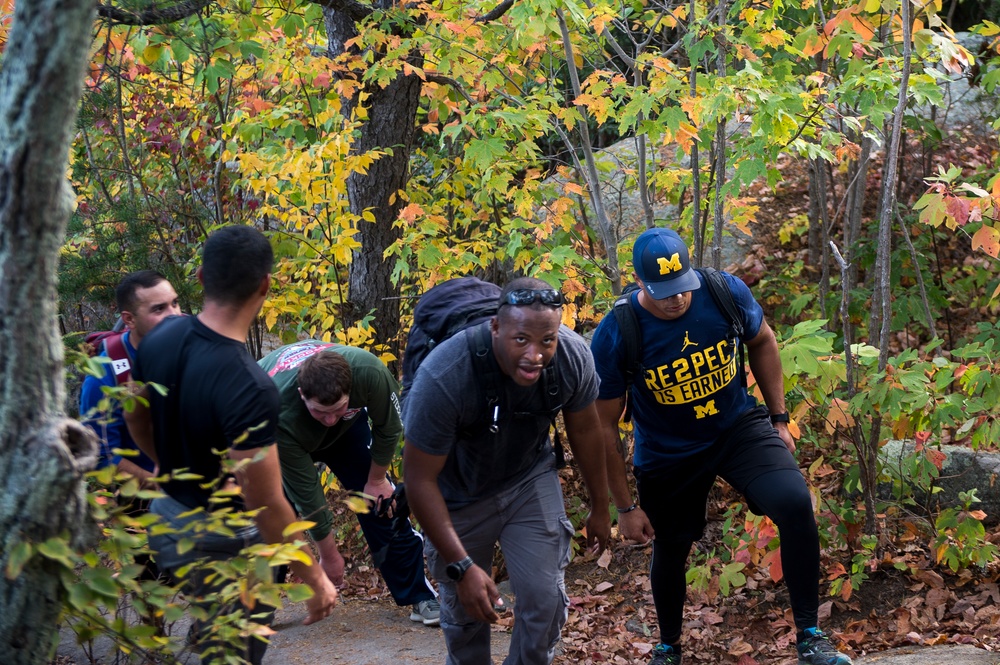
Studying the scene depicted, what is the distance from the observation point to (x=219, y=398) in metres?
3.28

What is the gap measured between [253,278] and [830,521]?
385cm

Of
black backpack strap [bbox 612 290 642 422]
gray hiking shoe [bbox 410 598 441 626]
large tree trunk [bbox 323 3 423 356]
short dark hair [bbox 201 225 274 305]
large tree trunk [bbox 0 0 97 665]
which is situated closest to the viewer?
large tree trunk [bbox 0 0 97 665]

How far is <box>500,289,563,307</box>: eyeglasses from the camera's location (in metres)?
3.69

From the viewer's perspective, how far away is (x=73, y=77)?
2094 mm

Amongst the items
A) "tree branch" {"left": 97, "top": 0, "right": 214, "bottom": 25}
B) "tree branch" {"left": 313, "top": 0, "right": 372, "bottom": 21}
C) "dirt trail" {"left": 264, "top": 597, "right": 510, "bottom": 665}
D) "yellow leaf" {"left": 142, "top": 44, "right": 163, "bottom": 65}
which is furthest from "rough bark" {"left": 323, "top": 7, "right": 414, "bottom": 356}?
"dirt trail" {"left": 264, "top": 597, "right": 510, "bottom": 665}

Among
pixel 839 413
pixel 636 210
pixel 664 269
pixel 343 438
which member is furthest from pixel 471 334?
pixel 636 210

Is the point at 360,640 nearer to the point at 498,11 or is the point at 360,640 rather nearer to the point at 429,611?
the point at 429,611

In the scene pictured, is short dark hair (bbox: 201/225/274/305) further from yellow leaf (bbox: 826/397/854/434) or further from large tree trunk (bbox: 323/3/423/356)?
large tree trunk (bbox: 323/3/423/356)

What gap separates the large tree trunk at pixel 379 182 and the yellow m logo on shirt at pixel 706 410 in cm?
346

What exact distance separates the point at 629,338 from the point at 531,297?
0.83 meters

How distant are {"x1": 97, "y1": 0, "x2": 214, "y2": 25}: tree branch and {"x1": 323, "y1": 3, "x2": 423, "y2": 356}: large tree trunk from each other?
189 cm

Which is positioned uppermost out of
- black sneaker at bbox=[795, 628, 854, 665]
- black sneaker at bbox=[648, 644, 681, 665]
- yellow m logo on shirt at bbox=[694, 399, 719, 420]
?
yellow m logo on shirt at bbox=[694, 399, 719, 420]

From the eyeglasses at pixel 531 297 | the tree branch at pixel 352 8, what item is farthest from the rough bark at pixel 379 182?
the eyeglasses at pixel 531 297

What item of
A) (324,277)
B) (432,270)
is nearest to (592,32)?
(432,270)
